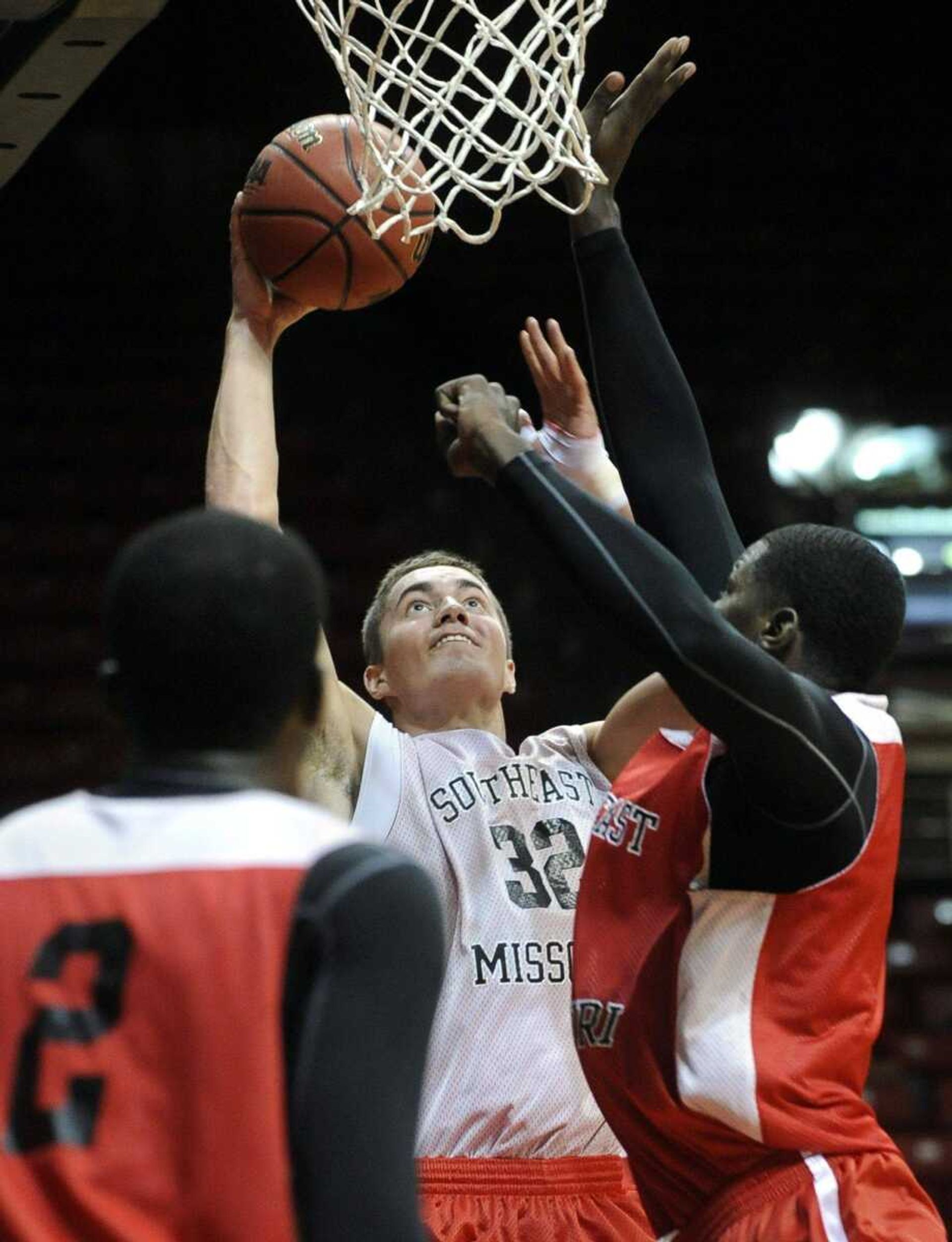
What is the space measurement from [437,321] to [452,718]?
18.1 ft

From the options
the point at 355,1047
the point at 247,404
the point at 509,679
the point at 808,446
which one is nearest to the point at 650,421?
the point at 247,404

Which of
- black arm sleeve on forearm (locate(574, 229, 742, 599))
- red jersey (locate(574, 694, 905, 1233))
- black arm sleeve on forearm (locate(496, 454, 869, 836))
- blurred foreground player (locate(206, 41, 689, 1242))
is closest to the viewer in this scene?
black arm sleeve on forearm (locate(496, 454, 869, 836))

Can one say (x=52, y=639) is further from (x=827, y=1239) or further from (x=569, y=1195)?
(x=827, y=1239)

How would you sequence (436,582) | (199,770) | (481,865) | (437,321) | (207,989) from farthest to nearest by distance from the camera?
(437,321) → (436,582) → (481,865) → (199,770) → (207,989)

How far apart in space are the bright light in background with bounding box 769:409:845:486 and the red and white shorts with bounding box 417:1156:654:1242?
19.8 feet

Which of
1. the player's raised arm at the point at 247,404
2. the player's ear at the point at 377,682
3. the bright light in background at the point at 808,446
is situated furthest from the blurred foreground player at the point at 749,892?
the bright light in background at the point at 808,446

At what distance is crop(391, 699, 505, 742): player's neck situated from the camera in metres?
Result: 3.23

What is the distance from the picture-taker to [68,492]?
834cm

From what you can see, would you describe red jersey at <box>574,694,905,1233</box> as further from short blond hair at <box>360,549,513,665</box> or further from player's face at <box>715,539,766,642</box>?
short blond hair at <box>360,549,513,665</box>

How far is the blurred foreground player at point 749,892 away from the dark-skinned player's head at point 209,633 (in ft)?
2.06

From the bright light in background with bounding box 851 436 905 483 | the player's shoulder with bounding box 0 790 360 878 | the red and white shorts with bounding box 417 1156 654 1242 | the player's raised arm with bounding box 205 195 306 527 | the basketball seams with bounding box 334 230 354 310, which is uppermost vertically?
the bright light in background with bounding box 851 436 905 483

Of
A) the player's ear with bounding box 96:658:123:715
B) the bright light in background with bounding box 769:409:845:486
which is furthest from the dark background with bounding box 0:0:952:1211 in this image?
the player's ear with bounding box 96:658:123:715

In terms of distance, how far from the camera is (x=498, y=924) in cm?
296

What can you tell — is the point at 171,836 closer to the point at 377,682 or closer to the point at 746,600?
the point at 746,600
